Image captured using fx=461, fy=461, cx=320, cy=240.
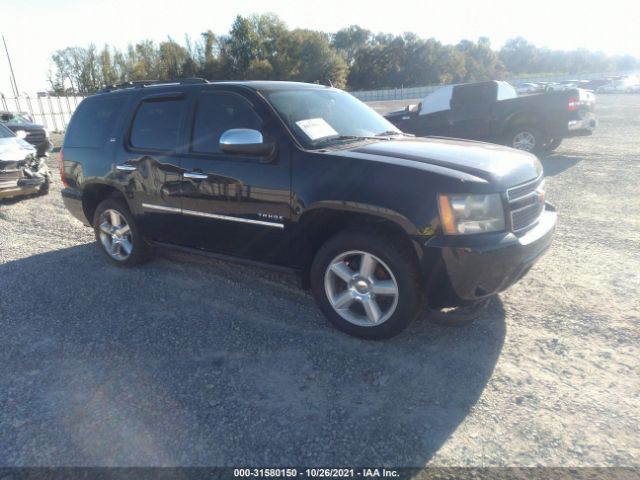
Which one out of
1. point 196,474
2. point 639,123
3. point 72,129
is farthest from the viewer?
point 639,123

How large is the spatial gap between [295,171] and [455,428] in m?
2.04

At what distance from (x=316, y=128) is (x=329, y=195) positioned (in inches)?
30.1

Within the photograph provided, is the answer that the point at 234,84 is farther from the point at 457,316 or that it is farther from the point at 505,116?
the point at 505,116

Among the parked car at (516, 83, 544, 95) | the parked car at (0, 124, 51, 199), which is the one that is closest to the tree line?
the parked car at (516, 83, 544, 95)

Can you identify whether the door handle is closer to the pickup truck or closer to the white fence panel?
the pickup truck

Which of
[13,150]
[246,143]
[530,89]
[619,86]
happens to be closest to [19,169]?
[13,150]

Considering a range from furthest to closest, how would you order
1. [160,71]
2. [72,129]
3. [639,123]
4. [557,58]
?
1. [557,58]
2. [160,71]
3. [639,123]
4. [72,129]

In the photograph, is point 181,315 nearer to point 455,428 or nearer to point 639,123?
point 455,428

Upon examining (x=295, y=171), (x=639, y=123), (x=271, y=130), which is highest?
(x=271, y=130)

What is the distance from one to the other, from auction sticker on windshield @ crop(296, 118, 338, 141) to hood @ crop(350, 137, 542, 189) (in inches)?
12.9

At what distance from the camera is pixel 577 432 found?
245 centimetres

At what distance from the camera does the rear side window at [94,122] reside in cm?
493

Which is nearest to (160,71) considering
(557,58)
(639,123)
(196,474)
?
(639,123)

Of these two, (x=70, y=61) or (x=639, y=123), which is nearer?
(x=639, y=123)
